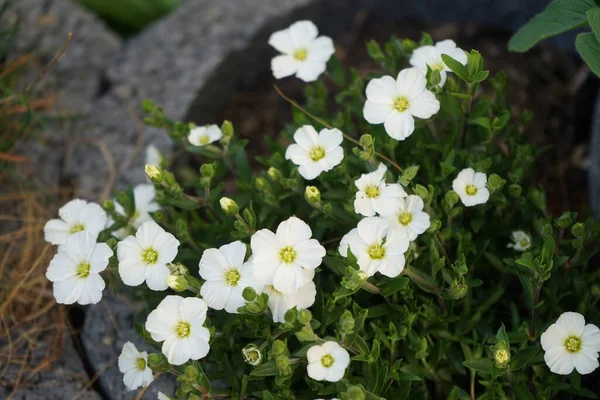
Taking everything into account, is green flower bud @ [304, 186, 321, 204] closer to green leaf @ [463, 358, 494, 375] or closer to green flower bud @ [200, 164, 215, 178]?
green flower bud @ [200, 164, 215, 178]

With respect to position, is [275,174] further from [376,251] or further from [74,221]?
[74,221]

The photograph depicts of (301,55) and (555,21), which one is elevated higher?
(555,21)

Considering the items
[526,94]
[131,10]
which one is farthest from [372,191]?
[131,10]

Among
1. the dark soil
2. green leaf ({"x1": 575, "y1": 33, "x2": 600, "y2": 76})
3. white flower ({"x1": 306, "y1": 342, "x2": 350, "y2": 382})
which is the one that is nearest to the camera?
white flower ({"x1": 306, "y1": 342, "x2": 350, "y2": 382})

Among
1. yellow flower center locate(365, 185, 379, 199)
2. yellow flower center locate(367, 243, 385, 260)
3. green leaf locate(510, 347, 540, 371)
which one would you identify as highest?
yellow flower center locate(365, 185, 379, 199)

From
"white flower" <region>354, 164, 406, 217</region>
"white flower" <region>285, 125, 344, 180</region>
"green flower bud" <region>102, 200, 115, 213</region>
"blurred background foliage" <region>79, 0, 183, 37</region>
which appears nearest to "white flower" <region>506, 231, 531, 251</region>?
"white flower" <region>354, 164, 406, 217</region>

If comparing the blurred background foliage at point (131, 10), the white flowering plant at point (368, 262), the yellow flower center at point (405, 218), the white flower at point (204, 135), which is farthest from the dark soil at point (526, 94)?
the yellow flower center at point (405, 218)

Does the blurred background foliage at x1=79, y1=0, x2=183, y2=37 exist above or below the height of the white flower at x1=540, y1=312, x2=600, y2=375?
below
